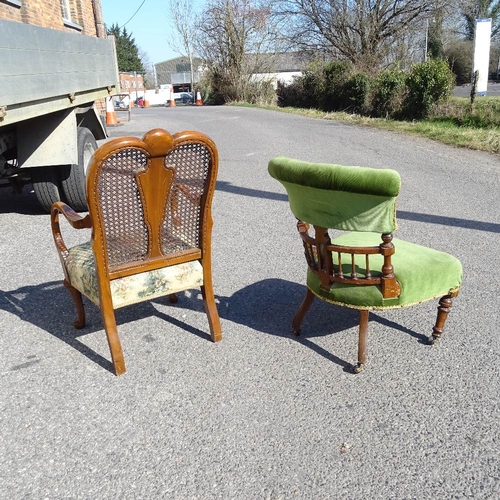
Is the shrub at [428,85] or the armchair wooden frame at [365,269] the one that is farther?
the shrub at [428,85]

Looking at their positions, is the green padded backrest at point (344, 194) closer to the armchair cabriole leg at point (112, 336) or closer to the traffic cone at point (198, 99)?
the armchair cabriole leg at point (112, 336)

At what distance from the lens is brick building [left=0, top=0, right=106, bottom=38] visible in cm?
885

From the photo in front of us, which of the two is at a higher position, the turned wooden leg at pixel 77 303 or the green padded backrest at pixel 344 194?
the green padded backrest at pixel 344 194

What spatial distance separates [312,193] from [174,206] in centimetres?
78

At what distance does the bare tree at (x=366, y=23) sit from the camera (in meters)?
26.0

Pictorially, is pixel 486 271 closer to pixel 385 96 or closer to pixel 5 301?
pixel 5 301

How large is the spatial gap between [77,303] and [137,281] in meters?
0.71

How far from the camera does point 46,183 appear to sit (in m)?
6.02

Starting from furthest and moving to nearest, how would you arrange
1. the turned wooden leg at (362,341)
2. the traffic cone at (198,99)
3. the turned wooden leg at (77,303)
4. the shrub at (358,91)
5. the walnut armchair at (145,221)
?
the traffic cone at (198,99) → the shrub at (358,91) → the turned wooden leg at (77,303) → the turned wooden leg at (362,341) → the walnut armchair at (145,221)

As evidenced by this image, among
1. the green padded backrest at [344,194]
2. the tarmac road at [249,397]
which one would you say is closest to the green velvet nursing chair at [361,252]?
the green padded backrest at [344,194]

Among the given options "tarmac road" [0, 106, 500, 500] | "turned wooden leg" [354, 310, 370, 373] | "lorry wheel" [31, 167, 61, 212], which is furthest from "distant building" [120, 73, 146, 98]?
"turned wooden leg" [354, 310, 370, 373]

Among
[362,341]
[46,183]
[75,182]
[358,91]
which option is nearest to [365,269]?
[362,341]

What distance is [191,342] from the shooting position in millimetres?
3391

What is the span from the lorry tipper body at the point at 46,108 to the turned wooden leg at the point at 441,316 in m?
3.53
